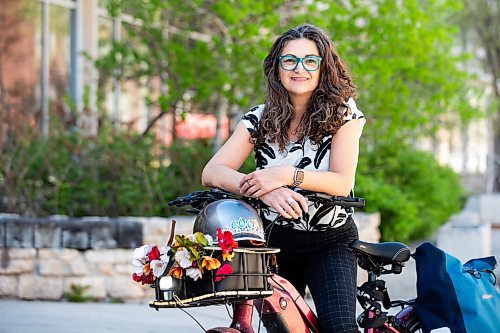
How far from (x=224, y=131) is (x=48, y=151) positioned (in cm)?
363

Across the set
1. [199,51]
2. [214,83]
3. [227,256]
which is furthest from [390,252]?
[199,51]

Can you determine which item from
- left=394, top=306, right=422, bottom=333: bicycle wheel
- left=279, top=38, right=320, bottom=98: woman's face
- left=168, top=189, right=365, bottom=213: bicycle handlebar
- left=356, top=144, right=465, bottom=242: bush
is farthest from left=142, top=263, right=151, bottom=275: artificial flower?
left=356, top=144, right=465, bottom=242: bush

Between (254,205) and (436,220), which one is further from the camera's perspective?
(436,220)

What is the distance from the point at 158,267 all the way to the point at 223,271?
23 centimetres

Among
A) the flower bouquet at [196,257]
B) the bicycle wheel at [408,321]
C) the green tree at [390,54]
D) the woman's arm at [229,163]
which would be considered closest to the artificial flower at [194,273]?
the flower bouquet at [196,257]

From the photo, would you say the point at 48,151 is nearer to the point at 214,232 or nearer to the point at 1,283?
the point at 1,283

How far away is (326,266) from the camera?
4070 millimetres

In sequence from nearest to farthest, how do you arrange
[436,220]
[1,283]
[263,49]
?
[1,283] < [263,49] < [436,220]

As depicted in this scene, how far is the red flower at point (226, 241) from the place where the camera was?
3393 mm

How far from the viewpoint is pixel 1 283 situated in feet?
28.1

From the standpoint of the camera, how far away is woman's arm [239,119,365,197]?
376cm

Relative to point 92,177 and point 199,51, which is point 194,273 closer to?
point 92,177

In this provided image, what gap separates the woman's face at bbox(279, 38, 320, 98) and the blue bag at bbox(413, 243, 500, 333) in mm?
1027

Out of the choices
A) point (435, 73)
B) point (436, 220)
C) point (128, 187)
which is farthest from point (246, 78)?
point (436, 220)
